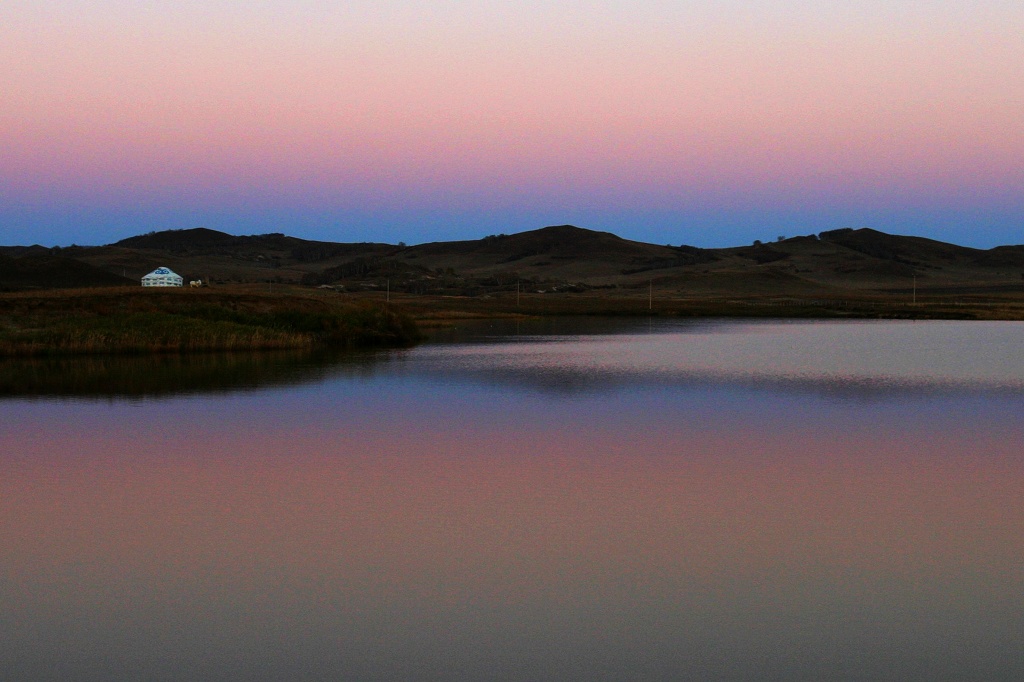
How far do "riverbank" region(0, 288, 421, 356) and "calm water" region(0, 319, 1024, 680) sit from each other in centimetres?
1647

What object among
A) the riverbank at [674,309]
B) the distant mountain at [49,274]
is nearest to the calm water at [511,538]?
the riverbank at [674,309]

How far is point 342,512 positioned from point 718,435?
34.6 feet

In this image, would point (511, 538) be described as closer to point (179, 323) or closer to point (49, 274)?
point (179, 323)

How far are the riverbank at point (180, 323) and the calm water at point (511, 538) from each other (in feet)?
54.0

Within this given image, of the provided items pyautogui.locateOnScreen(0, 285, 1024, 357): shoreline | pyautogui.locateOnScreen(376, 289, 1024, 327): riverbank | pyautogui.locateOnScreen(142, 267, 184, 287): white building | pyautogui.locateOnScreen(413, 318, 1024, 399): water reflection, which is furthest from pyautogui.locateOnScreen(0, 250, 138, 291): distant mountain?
pyautogui.locateOnScreen(413, 318, 1024, 399): water reflection

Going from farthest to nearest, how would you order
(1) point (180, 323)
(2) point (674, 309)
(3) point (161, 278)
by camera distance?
(2) point (674, 309), (3) point (161, 278), (1) point (180, 323)

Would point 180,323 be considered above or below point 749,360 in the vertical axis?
above

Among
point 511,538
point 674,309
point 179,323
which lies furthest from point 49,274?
point 511,538

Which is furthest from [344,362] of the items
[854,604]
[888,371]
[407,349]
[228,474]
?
[854,604]

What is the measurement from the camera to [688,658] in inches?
365

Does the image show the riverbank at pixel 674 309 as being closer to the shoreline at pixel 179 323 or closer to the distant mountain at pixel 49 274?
the shoreline at pixel 179 323

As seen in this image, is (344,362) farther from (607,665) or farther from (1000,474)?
(607,665)

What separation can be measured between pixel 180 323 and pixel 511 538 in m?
38.3

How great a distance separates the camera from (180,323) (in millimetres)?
48500
